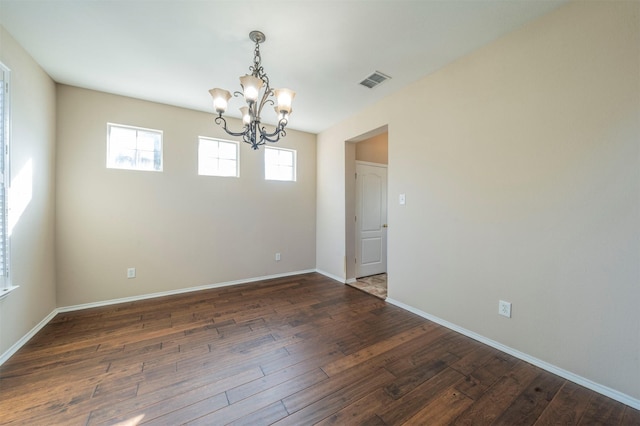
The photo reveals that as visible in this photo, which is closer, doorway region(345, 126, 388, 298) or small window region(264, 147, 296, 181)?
doorway region(345, 126, 388, 298)

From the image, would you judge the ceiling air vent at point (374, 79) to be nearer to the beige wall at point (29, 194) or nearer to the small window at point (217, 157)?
the small window at point (217, 157)

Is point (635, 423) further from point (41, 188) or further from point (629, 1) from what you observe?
point (41, 188)

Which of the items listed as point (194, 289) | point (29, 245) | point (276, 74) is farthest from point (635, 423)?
point (29, 245)

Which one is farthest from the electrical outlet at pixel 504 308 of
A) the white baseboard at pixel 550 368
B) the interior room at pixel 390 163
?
the white baseboard at pixel 550 368

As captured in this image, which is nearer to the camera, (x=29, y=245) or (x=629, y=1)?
(x=629, y=1)

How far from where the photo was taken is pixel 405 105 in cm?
293

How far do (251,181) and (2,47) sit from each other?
2.65 meters

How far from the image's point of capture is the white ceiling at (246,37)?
176 centimetres

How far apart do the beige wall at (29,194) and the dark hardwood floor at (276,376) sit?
277 millimetres

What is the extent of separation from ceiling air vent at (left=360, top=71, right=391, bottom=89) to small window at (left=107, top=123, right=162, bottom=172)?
9.42 ft

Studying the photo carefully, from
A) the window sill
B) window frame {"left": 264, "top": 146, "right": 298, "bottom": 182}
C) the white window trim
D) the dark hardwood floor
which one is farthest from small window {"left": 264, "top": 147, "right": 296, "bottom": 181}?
the window sill

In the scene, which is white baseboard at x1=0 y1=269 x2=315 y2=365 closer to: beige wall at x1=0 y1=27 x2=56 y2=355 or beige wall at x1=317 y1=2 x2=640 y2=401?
beige wall at x1=0 y1=27 x2=56 y2=355

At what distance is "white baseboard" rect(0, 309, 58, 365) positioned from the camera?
191 centimetres

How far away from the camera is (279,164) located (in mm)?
4359
